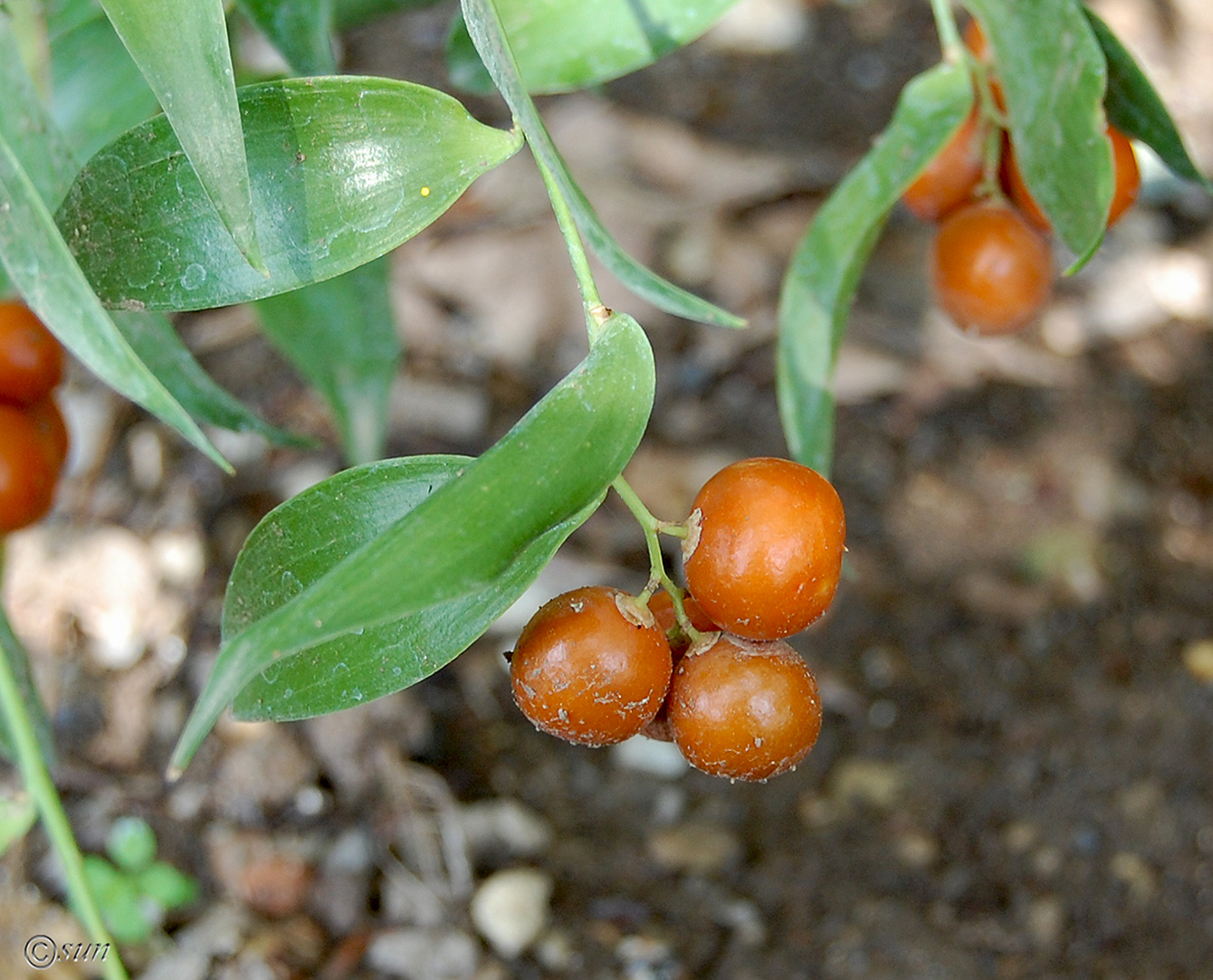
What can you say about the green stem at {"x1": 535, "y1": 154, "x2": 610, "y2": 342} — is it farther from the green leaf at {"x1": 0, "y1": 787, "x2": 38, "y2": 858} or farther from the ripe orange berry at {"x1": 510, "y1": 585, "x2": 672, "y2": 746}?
the green leaf at {"x1": 0, "y1": 787, "x2": 38, "y2": 858}

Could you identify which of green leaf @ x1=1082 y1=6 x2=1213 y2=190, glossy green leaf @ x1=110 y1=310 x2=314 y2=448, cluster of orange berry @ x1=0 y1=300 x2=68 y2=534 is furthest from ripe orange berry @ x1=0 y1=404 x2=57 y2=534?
green leaf @ x1=1082 y1=6 x2=1213 y2=190

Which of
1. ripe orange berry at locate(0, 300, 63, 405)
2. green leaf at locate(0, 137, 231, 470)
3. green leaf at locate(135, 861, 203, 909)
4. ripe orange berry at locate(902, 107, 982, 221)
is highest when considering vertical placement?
green leaf at locate(0, 137, 231, 470)

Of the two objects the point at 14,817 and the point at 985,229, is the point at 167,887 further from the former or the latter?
the point at 985,229

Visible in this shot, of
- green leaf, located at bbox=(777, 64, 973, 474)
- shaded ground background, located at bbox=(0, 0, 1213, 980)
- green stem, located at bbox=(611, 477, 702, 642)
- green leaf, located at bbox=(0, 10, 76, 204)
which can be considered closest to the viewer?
green stem, located at bbox=(611, 477, 702, 642)

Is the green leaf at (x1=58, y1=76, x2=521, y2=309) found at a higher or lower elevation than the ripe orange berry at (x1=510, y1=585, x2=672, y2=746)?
higher

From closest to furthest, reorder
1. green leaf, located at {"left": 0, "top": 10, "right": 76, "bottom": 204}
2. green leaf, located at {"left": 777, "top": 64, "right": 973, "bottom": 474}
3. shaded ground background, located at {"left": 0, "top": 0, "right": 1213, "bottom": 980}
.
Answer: green leaf, located at {"left": 0, "top": 10, "right": 76, "bottom": 204} < green leaf, located at {"left": 777, "top": 64, "right": 973, "bottom": 474} < shaded ground background, located at {"left": 0, "top": 0, "right": 1213, "bottom": 980}

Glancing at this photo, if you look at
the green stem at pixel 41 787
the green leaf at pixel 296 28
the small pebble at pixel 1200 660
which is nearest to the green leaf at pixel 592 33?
the green leaf at pixel 296 28

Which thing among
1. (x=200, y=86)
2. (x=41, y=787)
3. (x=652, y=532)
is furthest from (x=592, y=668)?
(x=41, y=787)
